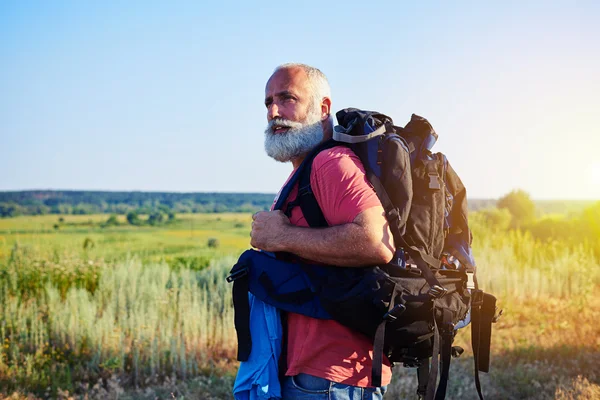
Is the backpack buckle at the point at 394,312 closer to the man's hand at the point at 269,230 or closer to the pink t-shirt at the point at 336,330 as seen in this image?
the pink t-shirt at the point at 336,330

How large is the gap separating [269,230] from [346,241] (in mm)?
401

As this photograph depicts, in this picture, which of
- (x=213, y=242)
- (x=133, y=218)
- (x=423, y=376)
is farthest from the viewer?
(x=133, y=218)

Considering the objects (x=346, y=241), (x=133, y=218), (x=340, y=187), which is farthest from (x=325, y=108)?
(x=133, y=218)

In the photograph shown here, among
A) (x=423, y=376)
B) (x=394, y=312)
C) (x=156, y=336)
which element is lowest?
(x=156, y=336)

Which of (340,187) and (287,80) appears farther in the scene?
(287,80)

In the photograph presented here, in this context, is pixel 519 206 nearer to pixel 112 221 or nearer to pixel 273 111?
pixel 273 111

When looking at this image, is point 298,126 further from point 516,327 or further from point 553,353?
point 516,327

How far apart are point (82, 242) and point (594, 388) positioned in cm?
1087

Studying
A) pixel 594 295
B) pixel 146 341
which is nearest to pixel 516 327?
pixel 594 295

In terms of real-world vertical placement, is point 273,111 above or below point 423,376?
above

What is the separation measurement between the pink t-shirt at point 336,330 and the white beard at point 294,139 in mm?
353

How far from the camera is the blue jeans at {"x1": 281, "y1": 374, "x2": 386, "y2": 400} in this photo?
2283mm

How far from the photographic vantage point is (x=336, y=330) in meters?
2.34

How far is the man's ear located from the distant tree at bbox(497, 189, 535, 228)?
2847 centimetres
